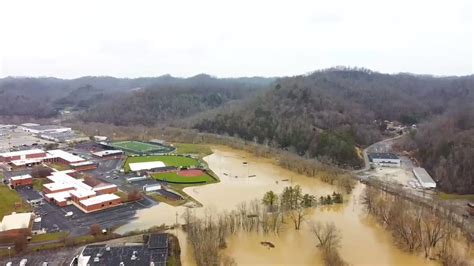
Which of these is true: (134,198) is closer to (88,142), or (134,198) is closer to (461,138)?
(88,142)

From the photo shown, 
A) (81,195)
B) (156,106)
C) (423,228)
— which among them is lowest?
(423,228)

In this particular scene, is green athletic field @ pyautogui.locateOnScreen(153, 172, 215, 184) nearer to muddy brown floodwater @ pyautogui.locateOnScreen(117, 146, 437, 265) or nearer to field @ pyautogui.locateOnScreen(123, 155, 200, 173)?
muddy brown floodwater @ pyautogui.locateOnScreen(117, 146, 437, 265)

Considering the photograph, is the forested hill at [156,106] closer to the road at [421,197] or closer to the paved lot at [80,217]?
the road at [421,197]

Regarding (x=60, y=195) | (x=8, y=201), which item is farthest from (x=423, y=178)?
(x=8, y=201)

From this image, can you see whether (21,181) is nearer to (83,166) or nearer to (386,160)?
(83,166)

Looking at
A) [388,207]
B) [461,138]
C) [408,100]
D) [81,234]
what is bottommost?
[81,234]

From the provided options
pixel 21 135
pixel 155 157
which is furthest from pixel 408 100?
pixel 21 135
